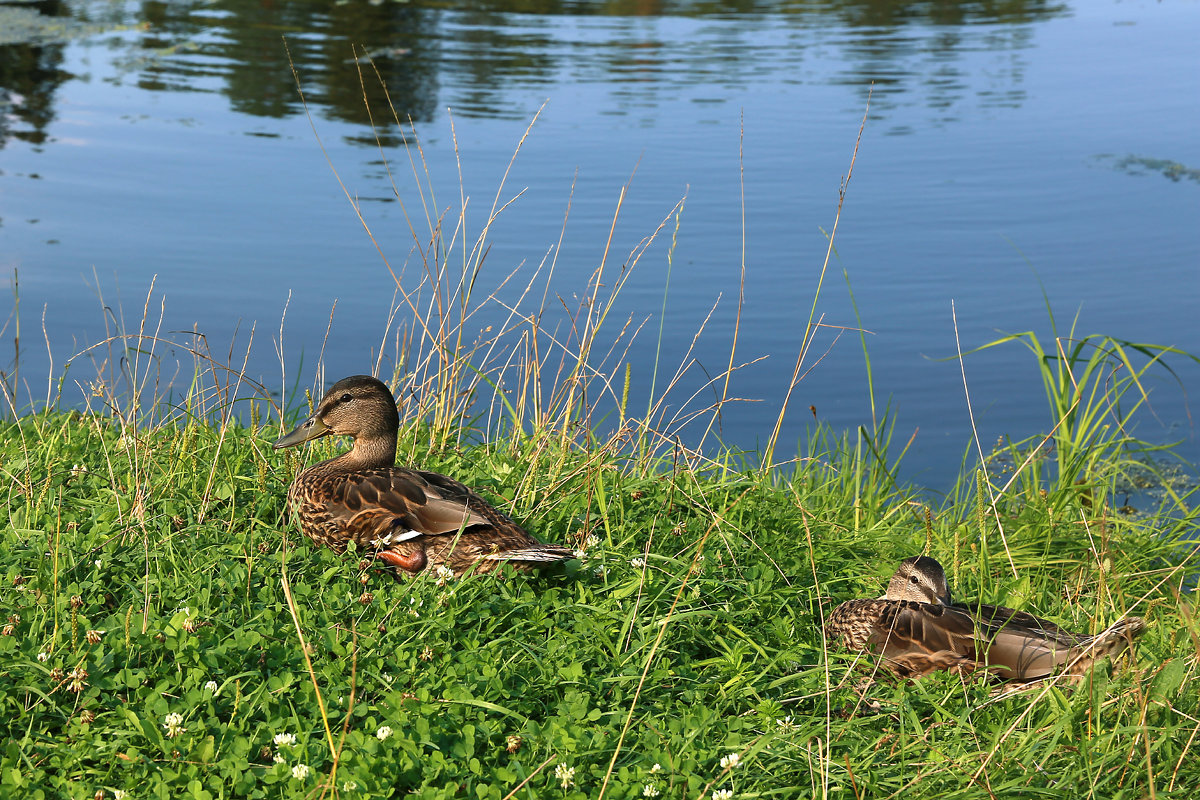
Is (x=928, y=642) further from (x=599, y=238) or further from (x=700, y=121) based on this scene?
(x=700, y=121)

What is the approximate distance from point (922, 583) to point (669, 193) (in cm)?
775

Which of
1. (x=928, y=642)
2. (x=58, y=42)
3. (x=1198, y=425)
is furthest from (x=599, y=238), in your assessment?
(x=58, y=42)

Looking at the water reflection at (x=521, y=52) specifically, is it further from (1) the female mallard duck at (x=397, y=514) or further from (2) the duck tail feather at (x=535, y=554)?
(2) the duck tail feather at (x=535, y=554)

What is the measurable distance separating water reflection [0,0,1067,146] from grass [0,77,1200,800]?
339 inches

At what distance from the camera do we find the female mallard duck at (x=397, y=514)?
4105 millimetres

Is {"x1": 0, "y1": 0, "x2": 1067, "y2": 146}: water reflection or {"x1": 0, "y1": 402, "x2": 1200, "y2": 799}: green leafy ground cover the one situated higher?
{"x1": 0, "y1": 0, "x2": 1067, "y2": 146}: water reflection

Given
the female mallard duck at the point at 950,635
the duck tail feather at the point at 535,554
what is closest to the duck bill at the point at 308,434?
the duck tail feather at the point at 535,554

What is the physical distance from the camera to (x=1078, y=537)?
5398 mm

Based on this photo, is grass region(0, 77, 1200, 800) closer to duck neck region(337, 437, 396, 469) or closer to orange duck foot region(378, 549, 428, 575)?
orange duck foot region(378, 549, 428, 575)

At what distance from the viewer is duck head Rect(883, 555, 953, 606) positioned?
4.07 meters

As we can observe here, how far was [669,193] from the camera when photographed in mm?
11312

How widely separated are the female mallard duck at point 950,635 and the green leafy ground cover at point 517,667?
0.10m

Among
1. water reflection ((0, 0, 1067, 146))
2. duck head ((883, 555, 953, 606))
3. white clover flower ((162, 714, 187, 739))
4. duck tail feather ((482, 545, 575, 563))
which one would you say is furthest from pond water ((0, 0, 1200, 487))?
white clover flower ((162, 714, 187, 739))

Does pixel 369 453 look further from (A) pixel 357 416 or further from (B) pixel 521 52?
(B) pixel 521 52
